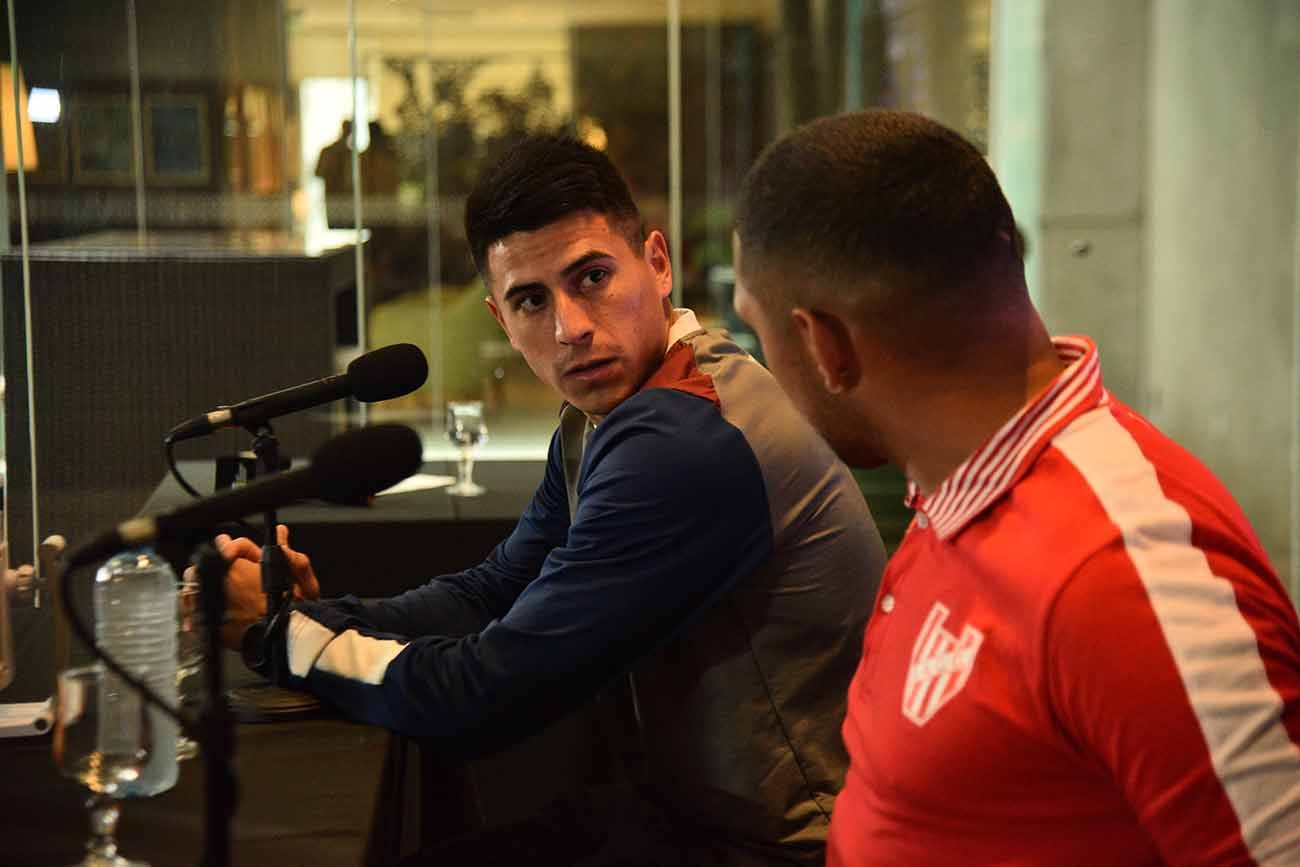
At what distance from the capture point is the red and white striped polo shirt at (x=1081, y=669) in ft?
2.77

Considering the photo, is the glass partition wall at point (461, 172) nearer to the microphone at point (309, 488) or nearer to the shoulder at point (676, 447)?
the shoulder at point (676, 447)

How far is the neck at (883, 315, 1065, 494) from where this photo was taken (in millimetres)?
1036

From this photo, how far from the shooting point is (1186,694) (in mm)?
848

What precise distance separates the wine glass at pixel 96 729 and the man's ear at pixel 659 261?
0.79 m

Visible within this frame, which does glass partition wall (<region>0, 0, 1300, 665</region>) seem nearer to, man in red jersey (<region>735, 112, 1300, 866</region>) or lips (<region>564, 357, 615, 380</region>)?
lips (<region>564, 357, 615, 380</region>)

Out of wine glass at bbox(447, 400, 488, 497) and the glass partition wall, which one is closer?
wine glass at bbox(447, 400, 488, 497)

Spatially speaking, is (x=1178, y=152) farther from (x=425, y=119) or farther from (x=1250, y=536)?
(x=1250, y=536)

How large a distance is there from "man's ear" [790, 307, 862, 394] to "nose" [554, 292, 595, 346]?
66 centimetres

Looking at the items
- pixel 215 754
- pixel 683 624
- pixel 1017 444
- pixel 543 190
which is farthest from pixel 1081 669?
pixel 543 190

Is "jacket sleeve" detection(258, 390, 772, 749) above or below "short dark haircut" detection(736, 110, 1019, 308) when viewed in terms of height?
below

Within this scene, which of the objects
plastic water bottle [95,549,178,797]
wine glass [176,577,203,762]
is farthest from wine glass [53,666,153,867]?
wine glass [176,577,203,762]

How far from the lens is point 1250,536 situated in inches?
38.6

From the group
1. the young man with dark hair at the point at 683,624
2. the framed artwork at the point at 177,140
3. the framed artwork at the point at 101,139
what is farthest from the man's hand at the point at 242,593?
the framed artwork at the point at 177,140

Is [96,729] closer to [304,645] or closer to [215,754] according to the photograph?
[304,645]
